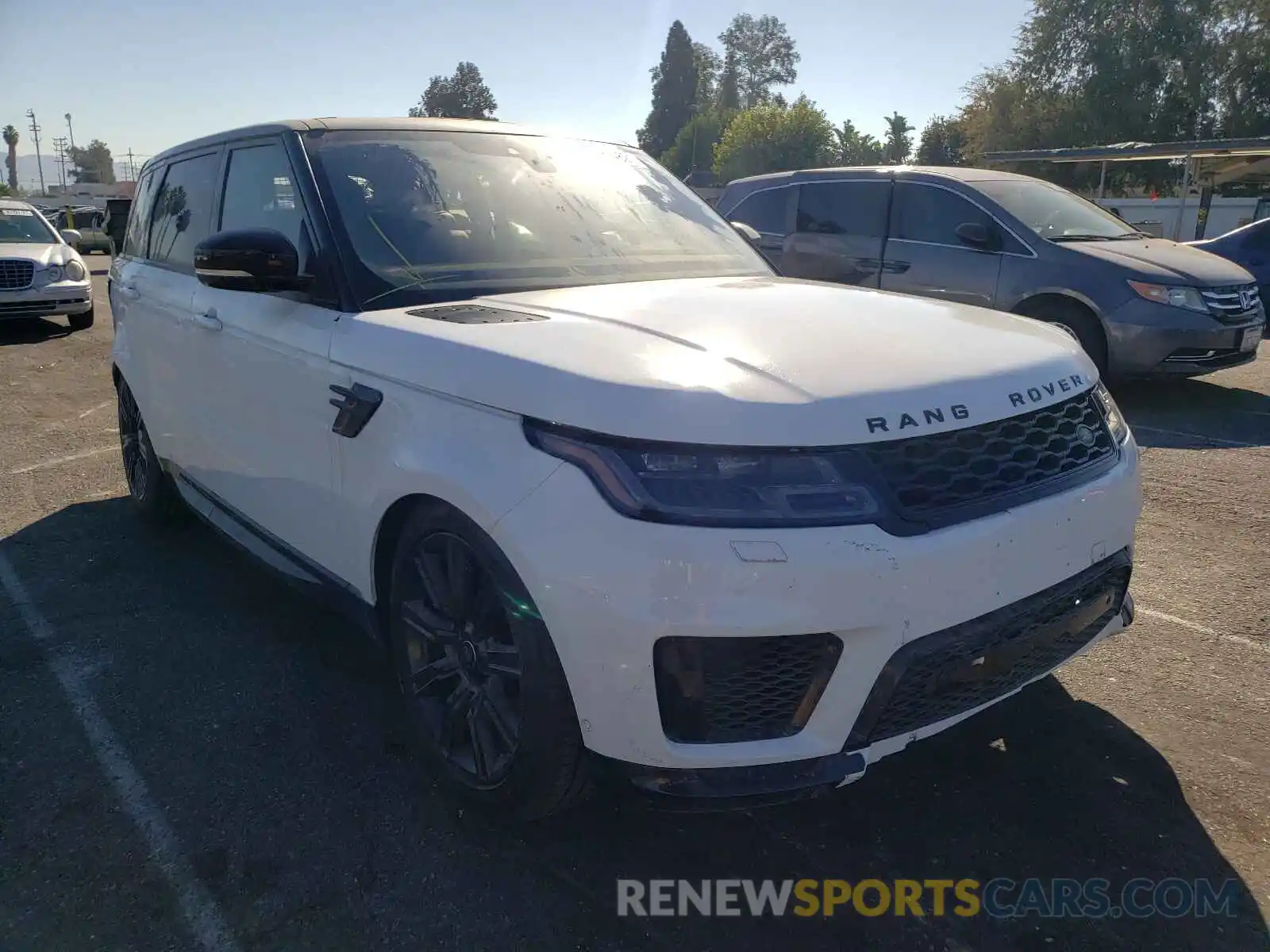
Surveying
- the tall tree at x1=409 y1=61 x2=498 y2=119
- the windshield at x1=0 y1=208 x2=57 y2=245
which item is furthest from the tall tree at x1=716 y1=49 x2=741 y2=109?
the windshield at x1=0 y1=208 x2=57 y2=245

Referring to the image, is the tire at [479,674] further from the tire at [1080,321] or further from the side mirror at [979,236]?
the side mirror at [979,236]

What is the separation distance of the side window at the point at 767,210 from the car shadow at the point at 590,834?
254 inches

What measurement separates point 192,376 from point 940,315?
2.86m

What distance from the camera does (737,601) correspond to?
1879mm

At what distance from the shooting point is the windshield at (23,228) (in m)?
12.6

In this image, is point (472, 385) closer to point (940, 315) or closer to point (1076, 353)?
point (940, 315)

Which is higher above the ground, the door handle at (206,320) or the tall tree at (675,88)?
the tall tree at (675,88)

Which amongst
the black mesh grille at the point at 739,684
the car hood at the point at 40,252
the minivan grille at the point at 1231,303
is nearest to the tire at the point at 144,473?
the black mesh grille at the point at 739,684

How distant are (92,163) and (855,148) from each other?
309 feet

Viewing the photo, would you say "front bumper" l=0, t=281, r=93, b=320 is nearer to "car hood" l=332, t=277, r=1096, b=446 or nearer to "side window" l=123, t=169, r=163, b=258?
"side window" l=123, t=169, r=163, b=258

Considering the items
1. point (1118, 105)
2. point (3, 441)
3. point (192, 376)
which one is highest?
point (1118, 105)

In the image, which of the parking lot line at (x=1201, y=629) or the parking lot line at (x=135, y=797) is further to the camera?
the parking lot line at (x=1201, y=629)

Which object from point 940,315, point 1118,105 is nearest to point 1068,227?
point 940,315

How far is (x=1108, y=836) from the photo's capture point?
246 centimetres
